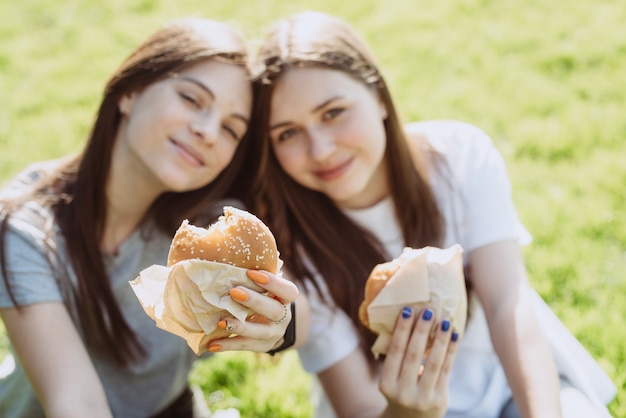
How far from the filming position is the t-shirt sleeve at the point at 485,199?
10.3ft

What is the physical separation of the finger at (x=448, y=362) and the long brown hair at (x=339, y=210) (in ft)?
2.11

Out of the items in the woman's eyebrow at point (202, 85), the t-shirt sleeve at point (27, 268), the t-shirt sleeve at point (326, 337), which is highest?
the woman's eyebrow at point (202, 85)

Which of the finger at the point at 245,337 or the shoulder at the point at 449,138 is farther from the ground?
the shoulder at the point at 449,138

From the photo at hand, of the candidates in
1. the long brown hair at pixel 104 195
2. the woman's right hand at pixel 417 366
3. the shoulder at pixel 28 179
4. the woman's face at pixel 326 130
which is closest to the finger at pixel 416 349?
the woman's right hand at pixel 417 366

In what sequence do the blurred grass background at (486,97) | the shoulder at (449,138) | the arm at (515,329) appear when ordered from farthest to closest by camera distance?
the blurred grass background at (486,97) < the shoulder at (449,138) < the arm at (515,329)

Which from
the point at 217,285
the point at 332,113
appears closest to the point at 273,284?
the point at 217,285

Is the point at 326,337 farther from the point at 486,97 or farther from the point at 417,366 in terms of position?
the point at 486,97

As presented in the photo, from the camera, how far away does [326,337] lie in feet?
10.1

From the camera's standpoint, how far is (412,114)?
223 inches

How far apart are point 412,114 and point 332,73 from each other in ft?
9.16

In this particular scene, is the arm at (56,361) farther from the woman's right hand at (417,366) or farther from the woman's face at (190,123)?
the woman's right hand at (417,366)

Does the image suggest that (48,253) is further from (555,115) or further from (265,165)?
(555,115)

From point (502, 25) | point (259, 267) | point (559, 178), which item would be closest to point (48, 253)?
point (259, 267)

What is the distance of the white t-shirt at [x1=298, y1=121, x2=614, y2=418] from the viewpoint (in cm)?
311
